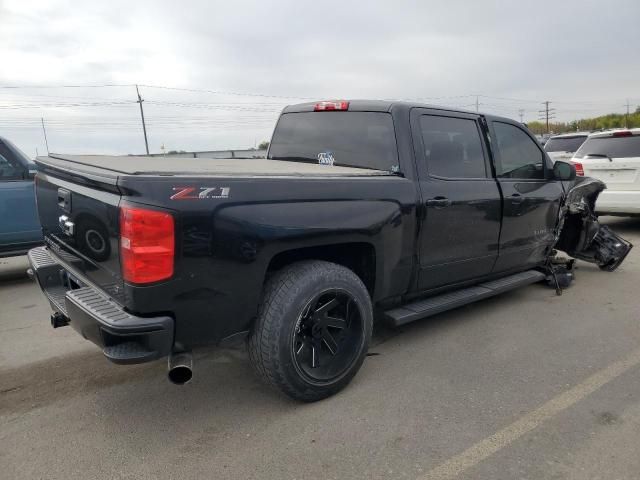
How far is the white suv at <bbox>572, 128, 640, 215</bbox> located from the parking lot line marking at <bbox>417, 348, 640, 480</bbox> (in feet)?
18.0

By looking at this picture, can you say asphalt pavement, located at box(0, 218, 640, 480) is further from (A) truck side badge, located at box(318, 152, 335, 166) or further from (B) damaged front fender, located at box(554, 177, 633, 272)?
(B) damaged front fender, located at box(554, 177, 633, 272)

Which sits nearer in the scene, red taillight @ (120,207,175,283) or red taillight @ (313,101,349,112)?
red taillight @ (120,207,175,283)

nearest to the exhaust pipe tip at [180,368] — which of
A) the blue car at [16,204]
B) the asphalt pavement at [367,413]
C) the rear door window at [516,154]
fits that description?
the asphalt pavement at [367,413]

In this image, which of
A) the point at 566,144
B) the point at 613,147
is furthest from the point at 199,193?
the point at 566,144

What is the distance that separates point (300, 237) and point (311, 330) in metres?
0.62

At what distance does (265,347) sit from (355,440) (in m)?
0.70

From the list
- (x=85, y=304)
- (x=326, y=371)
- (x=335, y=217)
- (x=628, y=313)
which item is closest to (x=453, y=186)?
(x=335, y=217)

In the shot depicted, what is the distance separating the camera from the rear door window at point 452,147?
3.79 metres

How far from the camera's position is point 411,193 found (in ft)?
11.4

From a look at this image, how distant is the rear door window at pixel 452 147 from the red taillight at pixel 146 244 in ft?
6.90

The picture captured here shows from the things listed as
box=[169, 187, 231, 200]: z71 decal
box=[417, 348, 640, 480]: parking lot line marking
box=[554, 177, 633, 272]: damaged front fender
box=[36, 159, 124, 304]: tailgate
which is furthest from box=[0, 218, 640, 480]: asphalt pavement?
box=[554, 177, 633, 272]: damaged front fender

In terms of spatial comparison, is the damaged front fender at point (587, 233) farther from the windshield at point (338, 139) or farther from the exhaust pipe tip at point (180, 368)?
the exhaust pipe tip at point (180, 368)

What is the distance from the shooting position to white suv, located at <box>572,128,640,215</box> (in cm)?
808

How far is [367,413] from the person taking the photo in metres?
2.95
